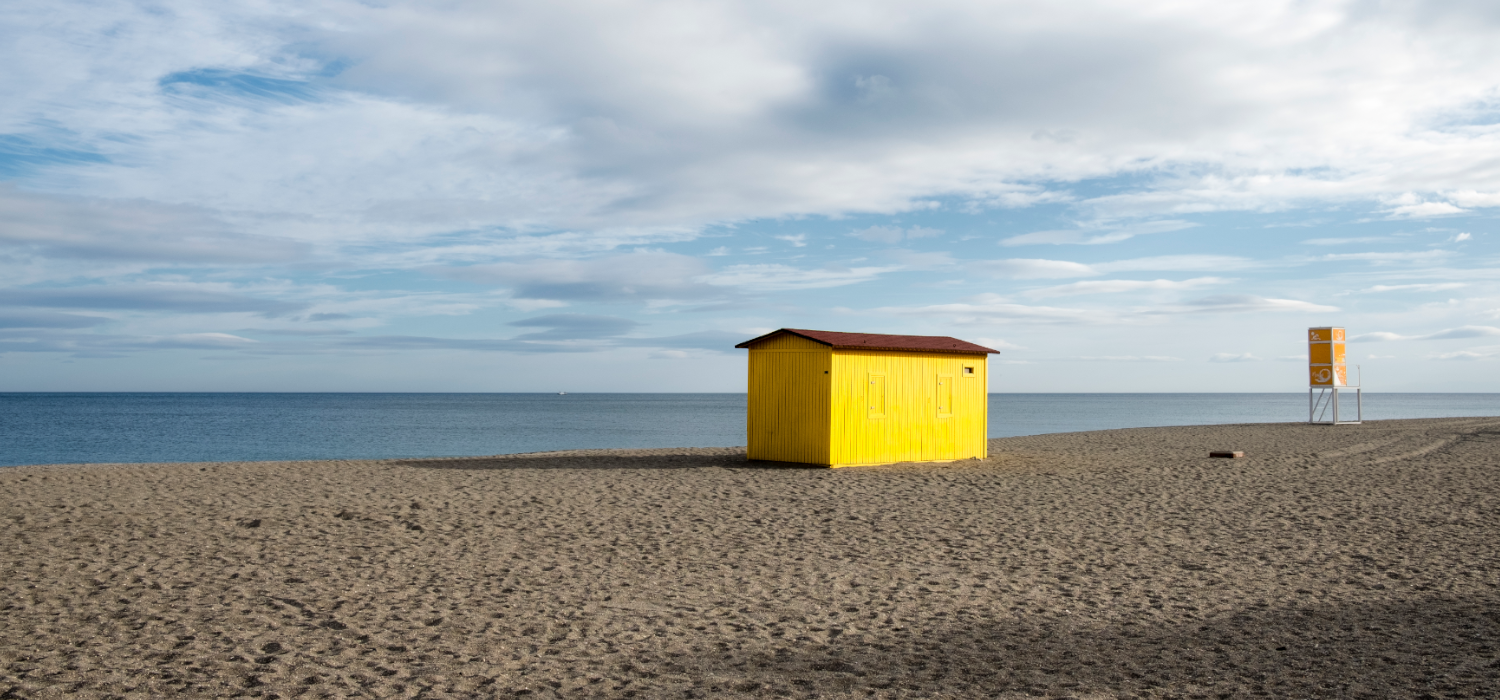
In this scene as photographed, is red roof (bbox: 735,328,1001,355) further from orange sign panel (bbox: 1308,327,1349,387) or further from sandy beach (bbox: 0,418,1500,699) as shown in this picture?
orange sign panel (bbox: 1308,327,1349,387)

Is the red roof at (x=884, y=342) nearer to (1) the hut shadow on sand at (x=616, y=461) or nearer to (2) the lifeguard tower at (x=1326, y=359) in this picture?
(1) the hut shadow on sand at (x=616, y=461)

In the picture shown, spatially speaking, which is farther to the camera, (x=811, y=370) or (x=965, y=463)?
(x=965, y=463)

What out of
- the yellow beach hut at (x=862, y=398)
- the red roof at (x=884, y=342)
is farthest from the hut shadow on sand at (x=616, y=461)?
the red roof at (x=884, y=342)

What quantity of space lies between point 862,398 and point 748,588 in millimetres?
8958

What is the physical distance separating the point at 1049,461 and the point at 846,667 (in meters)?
14.0

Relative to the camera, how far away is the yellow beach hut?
1578 centimetres

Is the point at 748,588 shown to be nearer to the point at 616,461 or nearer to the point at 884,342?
the point at 884,342

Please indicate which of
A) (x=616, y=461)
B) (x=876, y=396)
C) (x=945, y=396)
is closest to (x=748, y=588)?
(x=876, y=396)

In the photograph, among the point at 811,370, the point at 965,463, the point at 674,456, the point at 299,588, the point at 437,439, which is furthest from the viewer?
the point at 437,439

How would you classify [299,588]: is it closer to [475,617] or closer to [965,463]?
[475,617]

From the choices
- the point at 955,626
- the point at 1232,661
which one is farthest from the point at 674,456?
the point at 1232,661

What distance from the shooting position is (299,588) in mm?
7340

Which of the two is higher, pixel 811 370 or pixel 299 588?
pixel 811 370

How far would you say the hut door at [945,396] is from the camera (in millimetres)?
17344
